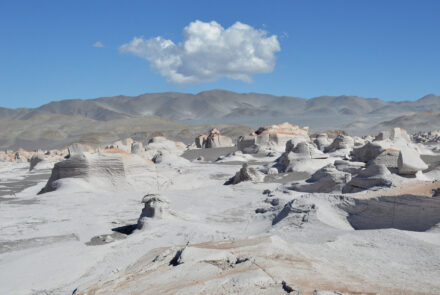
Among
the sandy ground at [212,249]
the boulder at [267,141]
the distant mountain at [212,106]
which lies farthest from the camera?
the distant mountain at [212,106]

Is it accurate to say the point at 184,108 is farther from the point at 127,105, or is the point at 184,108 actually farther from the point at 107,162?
the point at 107,162

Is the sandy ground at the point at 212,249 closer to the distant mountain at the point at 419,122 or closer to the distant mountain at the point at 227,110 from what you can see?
the distant mountain at the point at 227,110

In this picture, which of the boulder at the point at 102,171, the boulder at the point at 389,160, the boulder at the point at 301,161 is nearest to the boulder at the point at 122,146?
the boulder at the point at 301,161

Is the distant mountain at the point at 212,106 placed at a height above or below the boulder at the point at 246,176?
above

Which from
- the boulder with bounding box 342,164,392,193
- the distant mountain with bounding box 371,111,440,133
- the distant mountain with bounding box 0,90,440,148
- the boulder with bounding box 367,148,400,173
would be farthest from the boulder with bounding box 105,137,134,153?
the distant mountain with bounding box 371,111,440,133

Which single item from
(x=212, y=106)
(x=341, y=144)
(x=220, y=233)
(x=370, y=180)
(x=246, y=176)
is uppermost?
Result: (x=212, y=106)

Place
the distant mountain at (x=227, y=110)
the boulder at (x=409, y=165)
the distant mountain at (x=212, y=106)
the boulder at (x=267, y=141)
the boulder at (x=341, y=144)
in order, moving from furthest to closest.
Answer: the distant mountain at (x=212, y=106) → the distant mountain at (x=227, y=110) → the boulder at (x=267, y=141) → the boulder at (x=341, y=144) → the boulder at (x=409, y=165)

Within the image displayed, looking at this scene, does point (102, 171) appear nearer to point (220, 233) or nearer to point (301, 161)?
point (220, 233)

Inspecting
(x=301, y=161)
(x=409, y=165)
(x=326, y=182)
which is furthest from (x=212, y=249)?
(x=301, y=161)
